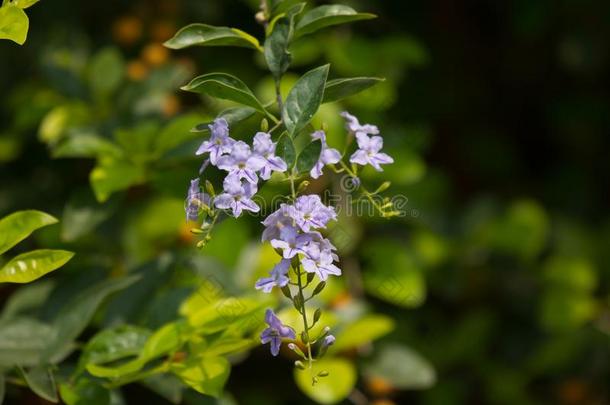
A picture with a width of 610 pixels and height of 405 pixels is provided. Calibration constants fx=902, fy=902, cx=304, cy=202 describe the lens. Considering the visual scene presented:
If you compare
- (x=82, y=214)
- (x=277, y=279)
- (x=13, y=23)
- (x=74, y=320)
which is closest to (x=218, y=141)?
(x=277, y=279)

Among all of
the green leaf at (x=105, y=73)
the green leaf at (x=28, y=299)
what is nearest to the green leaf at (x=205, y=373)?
the green leaf at (x=28, y=299)

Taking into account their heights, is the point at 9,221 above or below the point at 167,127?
below

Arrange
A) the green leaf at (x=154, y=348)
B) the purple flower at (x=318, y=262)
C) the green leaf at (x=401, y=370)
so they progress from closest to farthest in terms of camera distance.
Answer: the purple flower at (x=318, y=262) < the green leaf at (x=154, y=348) < the green leaf at (x=401, y=370)

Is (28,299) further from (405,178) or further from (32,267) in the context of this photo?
(405,178)

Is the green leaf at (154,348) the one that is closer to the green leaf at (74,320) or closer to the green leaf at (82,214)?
the green leaf at (74,320)

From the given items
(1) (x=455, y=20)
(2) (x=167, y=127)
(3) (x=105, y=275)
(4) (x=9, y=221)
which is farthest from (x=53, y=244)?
(1) (x=455, y=20)

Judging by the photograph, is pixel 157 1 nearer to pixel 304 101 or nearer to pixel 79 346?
pixel 79 346
